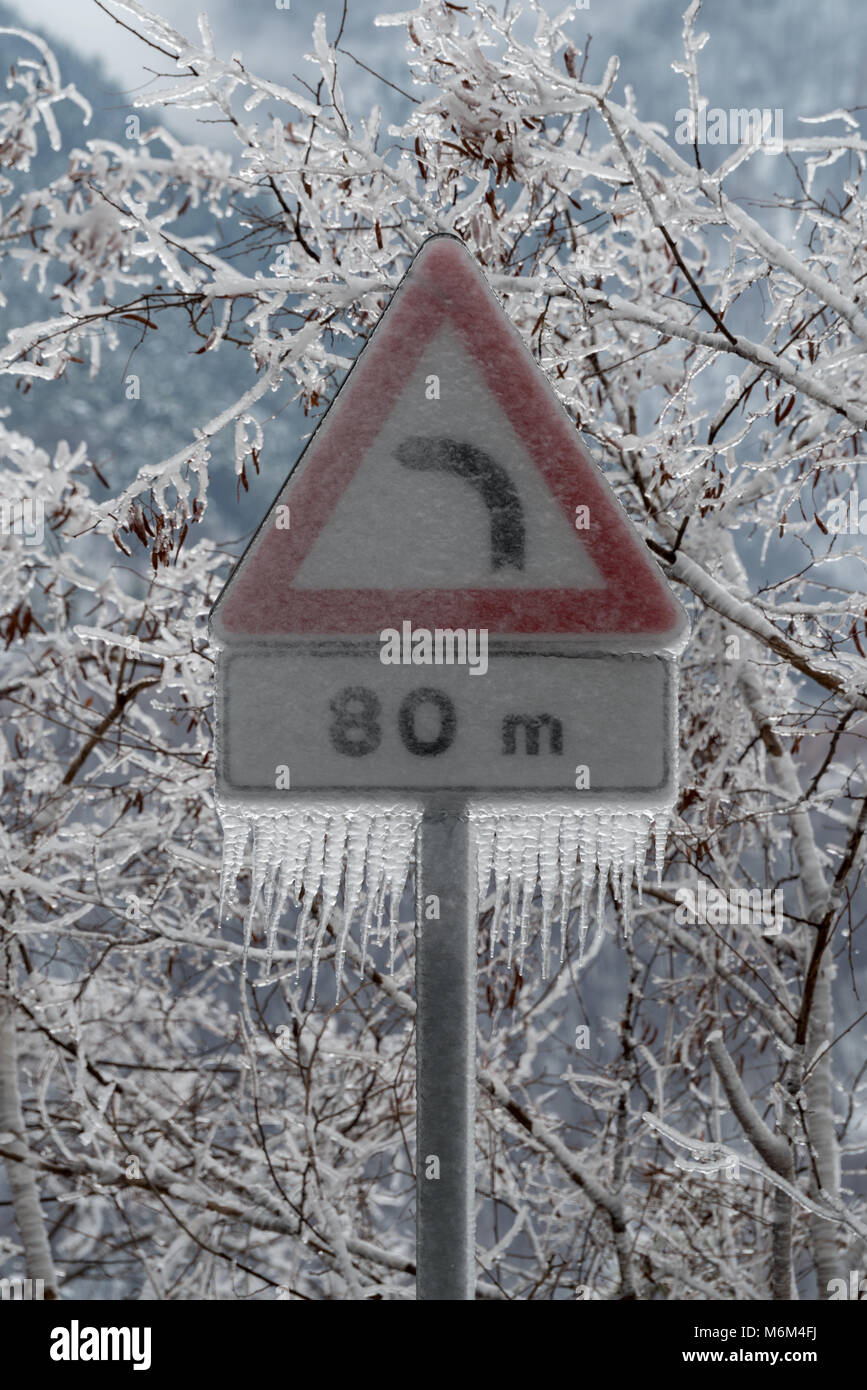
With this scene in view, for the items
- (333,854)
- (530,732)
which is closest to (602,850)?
(530,732)

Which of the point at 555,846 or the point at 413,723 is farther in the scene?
the point at 555,846

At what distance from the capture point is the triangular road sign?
1240mm

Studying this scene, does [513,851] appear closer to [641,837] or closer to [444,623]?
[641,837]

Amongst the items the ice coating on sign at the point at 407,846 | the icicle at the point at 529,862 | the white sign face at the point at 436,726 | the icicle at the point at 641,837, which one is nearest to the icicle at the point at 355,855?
the ice coating on sign at the point at 407,846

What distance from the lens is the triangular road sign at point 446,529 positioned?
4.07ft

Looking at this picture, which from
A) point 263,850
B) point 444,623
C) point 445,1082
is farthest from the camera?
point 263,850

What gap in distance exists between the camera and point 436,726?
3.94ft

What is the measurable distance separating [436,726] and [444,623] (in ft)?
0.42

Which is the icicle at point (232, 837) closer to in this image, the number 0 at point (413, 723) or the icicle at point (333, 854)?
the icicle at point (333, 854)

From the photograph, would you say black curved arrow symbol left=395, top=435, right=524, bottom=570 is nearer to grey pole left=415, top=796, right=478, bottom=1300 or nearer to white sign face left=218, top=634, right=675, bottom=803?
white sign face left=218, top=634, right=675, bottom=803

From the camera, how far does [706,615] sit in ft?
14.3

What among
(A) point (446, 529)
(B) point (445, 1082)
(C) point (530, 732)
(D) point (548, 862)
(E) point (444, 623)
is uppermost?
(A) point (446, 529)

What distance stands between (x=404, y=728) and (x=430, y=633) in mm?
121
